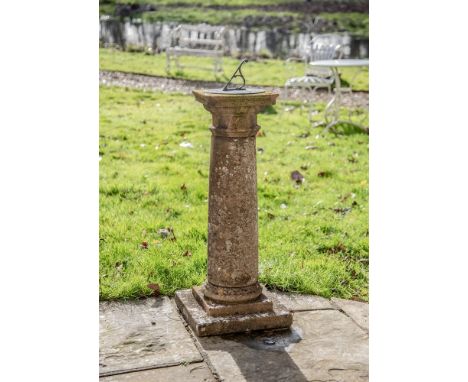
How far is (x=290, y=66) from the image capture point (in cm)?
1552

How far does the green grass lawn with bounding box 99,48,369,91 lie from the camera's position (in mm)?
13482

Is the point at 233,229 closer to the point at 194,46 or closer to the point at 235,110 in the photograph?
the point at 235,110

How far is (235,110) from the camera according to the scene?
12.0ft

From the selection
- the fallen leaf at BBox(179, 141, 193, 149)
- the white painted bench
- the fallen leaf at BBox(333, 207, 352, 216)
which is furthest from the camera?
the white painted bench

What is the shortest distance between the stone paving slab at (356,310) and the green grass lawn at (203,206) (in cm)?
10

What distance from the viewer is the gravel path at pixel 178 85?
1187cm

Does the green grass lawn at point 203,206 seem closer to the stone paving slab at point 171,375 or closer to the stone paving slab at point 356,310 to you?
the stone paving slab at point 356,310

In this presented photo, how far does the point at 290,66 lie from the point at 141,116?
621 centimetres

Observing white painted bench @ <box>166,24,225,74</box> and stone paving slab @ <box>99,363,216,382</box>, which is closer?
stone paving slab @ <box>99,363,216,382</box>

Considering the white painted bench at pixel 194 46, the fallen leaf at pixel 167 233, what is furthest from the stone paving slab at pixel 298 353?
the white painted bench at pixel 194 46

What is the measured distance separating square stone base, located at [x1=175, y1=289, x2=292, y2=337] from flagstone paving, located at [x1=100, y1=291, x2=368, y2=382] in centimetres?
4

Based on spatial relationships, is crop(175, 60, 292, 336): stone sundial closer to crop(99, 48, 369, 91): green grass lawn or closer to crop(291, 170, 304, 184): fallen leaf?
crop(291, 170, 304, 184): fallen leaf

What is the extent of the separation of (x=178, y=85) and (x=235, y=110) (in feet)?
31.3

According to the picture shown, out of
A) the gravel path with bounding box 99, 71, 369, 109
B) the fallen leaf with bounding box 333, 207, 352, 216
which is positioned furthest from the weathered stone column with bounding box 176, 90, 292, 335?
the gravel path with bounding box 99, 71, 369, 109
